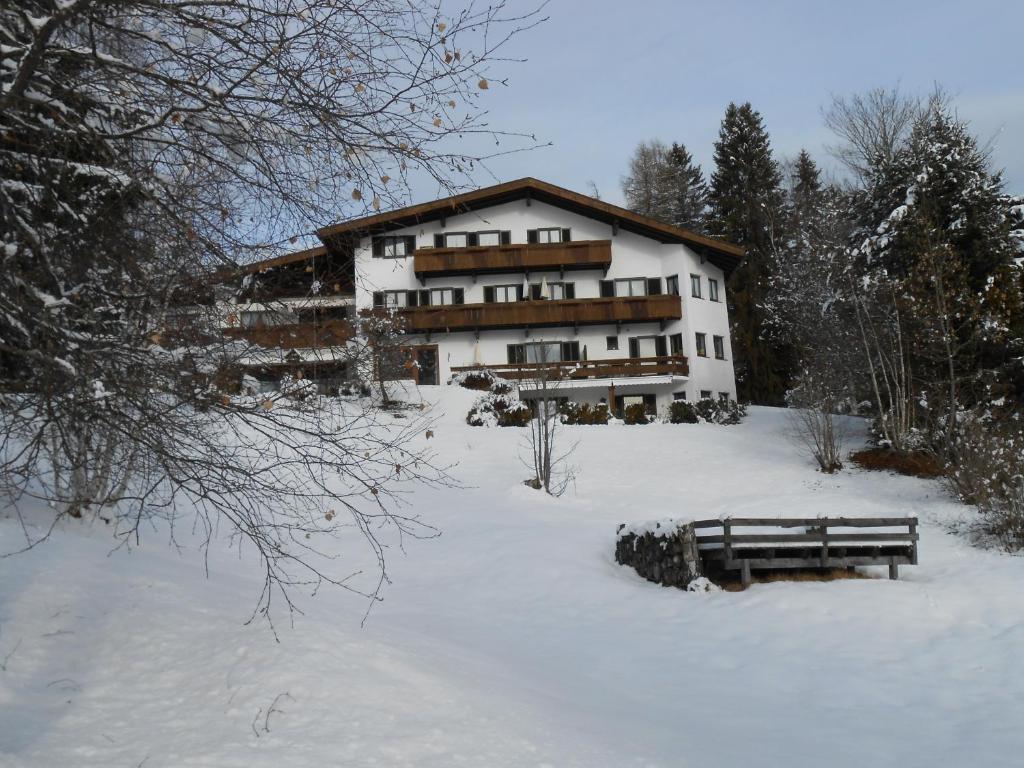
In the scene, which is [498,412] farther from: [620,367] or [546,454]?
[546,454]

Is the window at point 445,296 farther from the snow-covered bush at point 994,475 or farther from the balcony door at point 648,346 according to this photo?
the snow-covered bush at point 994,475

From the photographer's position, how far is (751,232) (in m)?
52.2

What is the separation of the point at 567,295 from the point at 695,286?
593cm

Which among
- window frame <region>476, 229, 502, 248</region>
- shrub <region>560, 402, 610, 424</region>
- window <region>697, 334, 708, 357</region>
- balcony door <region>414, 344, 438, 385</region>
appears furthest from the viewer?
window <region>697, 334, 708, 357</region>

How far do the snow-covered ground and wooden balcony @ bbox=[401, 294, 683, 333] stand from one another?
71.4ft

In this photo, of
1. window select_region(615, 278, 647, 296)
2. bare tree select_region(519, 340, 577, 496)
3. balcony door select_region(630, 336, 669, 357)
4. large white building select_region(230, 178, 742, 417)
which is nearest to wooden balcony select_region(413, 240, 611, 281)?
large white building select_region(230, 178, 742, 417)

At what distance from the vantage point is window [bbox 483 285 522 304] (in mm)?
38750

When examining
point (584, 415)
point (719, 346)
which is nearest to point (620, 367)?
point (584, 415)

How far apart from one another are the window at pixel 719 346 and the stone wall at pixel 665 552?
2651 centimetres

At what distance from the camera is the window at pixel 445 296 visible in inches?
1519

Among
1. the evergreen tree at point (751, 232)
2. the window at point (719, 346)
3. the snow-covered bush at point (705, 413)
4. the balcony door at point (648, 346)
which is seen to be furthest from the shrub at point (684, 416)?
the evergreen tree at point (751, 232)

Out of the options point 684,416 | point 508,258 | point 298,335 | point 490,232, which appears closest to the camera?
point 298,335

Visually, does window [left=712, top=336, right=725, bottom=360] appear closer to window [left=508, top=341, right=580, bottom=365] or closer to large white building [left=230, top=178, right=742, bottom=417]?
large white building [left=230, top=178, right=742, bottom=417]

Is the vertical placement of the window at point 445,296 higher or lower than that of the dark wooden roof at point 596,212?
lower
